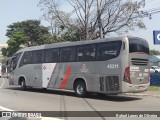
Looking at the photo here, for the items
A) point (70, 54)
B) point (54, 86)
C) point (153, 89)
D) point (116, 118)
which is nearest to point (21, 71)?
point (54, 86)

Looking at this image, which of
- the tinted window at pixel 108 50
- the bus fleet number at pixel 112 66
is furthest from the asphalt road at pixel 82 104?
the tinted window at pixel 108 50

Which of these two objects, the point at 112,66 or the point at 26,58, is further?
the point at 26,58

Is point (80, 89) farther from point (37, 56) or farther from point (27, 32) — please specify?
point (27, 32)

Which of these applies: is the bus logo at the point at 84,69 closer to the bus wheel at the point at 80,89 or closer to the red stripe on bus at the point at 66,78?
the bus wheel at the point at 80,89

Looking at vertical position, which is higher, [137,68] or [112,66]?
[112,66]

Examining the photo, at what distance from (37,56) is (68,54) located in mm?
3479

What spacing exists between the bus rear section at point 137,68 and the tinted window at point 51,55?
17.8 feet

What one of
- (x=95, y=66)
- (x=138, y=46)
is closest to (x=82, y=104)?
(x=95, y=66)

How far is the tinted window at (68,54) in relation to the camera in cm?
1877

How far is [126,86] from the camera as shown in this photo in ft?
51.7

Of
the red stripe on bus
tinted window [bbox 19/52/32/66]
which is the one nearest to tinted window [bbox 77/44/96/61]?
the red stripe on bus

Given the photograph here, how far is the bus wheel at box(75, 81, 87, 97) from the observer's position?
59.0 feet

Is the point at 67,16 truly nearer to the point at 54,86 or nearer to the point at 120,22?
the point at 120,22

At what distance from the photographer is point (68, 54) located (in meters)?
19.1
